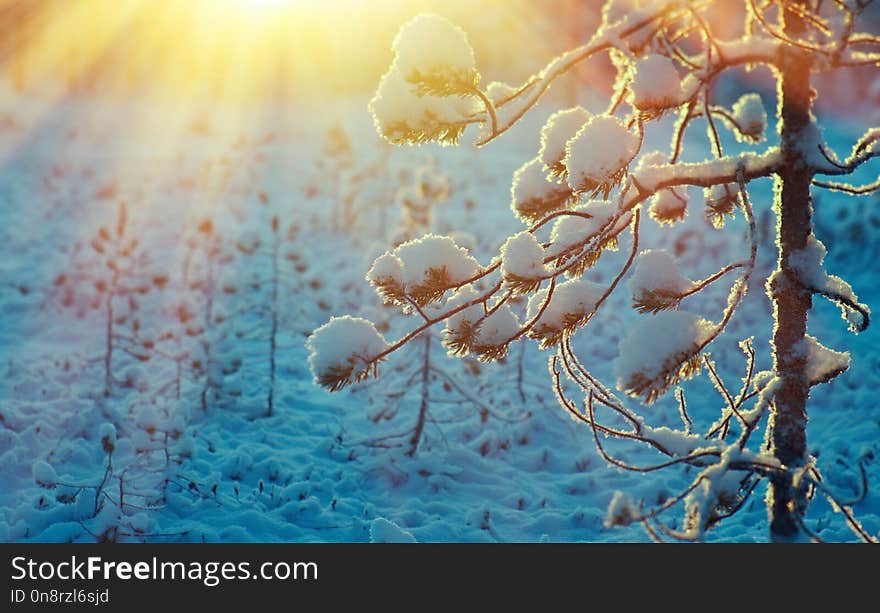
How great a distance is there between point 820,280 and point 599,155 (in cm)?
115

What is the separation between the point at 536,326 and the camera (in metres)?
3.09

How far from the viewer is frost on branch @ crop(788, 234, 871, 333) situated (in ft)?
9.94

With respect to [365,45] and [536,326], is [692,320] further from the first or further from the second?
[365,45]

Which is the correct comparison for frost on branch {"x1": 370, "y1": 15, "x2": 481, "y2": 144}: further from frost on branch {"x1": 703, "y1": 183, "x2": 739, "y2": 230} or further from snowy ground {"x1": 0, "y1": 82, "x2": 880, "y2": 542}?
snowy ground {"x1": 0, "y1": 82, "x2": 880, "y2": 542}

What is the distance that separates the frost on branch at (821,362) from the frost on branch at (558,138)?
1349mm

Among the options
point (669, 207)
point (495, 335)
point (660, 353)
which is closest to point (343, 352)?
point (495, 335)

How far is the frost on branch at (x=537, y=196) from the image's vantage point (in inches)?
132

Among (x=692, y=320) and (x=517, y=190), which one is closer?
(x=692, y=320)

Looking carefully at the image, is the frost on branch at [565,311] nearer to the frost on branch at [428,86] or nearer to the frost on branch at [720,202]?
the frost on branch at [428,86]

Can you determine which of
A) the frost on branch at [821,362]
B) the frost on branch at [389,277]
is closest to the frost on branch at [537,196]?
the frost on branch at [389,277]

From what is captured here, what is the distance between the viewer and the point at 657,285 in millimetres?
2988

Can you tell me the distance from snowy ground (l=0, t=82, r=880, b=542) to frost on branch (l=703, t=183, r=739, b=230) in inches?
94.6
